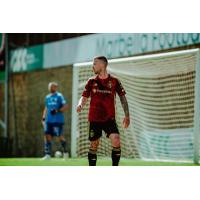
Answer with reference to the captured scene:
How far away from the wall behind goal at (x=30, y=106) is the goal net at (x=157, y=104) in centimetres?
303

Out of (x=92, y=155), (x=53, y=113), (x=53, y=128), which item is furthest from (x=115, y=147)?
(x=53, y=128)

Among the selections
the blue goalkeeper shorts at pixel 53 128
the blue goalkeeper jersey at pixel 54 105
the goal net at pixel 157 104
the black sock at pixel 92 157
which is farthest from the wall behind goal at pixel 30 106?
the black sock at pixel 92 157

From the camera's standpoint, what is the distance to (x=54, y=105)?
672cm

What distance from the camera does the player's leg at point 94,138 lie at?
4.30 meters

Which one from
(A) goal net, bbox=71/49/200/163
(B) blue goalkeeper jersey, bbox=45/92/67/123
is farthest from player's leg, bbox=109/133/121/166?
(B) blue goalkeeper jersey, bbox=45/92/67/123

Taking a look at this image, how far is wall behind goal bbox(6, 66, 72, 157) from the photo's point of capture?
990 cm

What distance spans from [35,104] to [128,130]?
3878 mm

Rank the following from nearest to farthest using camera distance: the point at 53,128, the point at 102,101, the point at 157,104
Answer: the point at 102,101, the point at 157,104, the point at 53,128

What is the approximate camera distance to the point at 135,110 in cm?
634

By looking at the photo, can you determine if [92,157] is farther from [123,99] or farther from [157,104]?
[157,104]

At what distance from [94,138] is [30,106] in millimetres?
6115
